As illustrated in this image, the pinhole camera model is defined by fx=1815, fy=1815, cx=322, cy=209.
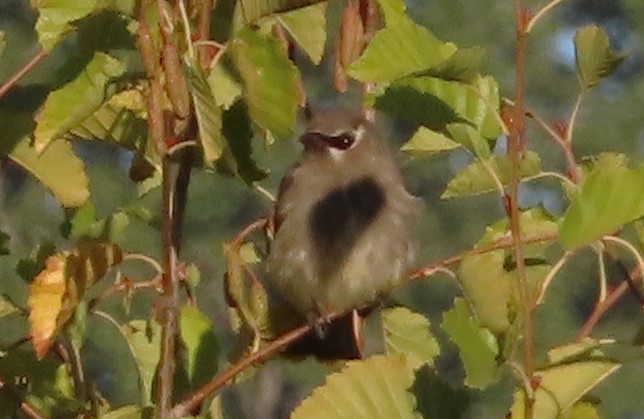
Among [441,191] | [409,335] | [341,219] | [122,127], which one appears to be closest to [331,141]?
[341,219]

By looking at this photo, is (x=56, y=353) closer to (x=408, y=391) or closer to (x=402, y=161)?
(x=408, y=391)

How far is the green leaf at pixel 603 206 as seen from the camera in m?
1.43

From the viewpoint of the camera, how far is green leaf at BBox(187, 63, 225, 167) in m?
1.49

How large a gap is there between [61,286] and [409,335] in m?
0.46

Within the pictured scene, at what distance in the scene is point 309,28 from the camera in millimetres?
1771

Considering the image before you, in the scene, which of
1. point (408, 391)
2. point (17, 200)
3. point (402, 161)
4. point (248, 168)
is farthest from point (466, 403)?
point (17, 200)

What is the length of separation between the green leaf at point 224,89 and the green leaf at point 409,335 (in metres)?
0.33

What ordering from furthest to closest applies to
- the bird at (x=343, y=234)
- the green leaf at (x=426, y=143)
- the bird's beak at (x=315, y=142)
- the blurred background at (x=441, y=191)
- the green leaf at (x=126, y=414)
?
the blurred background at (x=441, y=191)
the bird's beak at (x=315, y=142)
the bird at (x=343, y=234)
the green leaf at (x=426, y=143)
the green leaf at (x=126, y=414)

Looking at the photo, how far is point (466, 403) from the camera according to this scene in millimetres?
1565

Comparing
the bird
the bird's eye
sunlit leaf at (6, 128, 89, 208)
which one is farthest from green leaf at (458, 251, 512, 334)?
the bird's eye

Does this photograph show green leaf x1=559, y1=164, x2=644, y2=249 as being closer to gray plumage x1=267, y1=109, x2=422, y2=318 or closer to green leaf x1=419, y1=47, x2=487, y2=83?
green leaf x1=419, y1=47, x2=487, y2=83

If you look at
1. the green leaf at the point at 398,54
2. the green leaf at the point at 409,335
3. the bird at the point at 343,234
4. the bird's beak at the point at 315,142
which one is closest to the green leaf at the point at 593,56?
the green leaf at the point at 398,54

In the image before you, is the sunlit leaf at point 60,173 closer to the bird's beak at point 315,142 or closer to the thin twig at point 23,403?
the thin twig at point 23,403

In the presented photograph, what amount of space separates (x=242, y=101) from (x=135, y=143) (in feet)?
0.54
